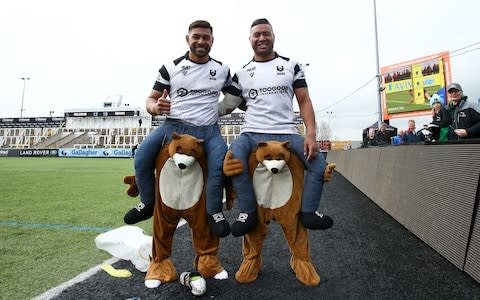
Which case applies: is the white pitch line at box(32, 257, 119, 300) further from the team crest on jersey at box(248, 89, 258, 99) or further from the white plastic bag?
the team crest on jersey at box(248, 89, 258, 99)

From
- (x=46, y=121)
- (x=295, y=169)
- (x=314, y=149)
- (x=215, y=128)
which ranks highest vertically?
(x=46, y=121)

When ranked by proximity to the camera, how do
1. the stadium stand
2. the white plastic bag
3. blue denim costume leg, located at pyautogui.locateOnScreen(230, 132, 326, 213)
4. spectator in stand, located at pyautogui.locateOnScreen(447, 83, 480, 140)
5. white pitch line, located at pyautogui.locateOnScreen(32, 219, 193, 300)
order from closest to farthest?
white pitch line, located at pyautogui.locateOnScreen(32, 219, 193, 300)
blue denim costume leg, located at pyautogui.locateOnScreen(230, 132, 326, 213)
the white plastic bag
spectator in stand, located at pyautogui.locateOnScreen(447, 83, 480, 140)
the stadium stand

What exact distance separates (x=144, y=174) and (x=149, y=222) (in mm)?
2756

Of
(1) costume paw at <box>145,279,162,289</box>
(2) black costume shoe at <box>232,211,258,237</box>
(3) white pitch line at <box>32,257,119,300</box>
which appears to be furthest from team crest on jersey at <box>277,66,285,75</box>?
(3) white pitch line at <box>32,257,119,300</box>

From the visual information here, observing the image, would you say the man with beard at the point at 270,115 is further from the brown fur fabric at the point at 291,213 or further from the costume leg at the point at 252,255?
the costume leg at the point at 252,255

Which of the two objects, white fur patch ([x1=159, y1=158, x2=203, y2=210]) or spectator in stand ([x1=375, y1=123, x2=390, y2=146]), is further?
spectator in stand ([x1=375, y1=123, x2=390, y2=146])

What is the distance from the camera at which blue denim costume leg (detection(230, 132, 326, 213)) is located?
2395mm

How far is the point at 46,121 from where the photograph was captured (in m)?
64.6

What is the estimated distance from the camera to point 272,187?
8.17 feet

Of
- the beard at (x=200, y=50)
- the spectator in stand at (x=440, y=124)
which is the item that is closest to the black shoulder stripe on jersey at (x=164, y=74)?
the beard at (x=200, y=50)

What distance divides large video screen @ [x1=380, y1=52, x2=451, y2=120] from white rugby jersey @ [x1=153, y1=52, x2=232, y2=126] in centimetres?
1903

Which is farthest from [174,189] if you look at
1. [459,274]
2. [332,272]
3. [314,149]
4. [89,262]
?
[459,274]

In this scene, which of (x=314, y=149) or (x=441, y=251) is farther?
(x=441, y=251)

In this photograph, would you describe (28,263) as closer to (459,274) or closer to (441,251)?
(459,274)
